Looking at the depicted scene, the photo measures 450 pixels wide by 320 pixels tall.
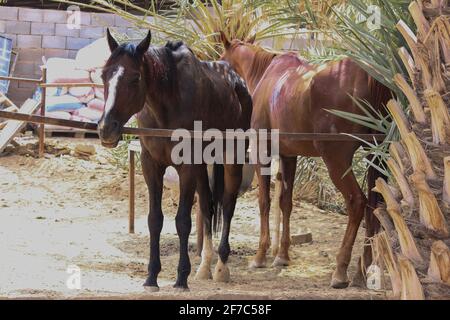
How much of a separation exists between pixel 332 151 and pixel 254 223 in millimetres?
3560

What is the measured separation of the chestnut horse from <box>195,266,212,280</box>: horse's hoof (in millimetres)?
827

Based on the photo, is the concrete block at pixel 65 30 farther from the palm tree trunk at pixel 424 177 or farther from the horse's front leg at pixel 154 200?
the palm tree trunk at pixel 424 177

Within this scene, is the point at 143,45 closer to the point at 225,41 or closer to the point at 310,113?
the point at 310,113

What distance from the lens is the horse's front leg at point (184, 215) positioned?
5580 mm

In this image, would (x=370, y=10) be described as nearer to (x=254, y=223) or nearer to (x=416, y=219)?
(x=416, y=219)

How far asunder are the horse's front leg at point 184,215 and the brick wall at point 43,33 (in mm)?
8634

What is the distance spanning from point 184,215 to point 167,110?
73 centimetres

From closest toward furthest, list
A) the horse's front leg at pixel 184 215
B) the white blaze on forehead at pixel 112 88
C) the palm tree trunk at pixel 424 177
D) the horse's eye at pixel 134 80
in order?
1. the palm tree trunk at pixel 424 177
2. the white blaze on forehead at pixel 112 88
3. the horse's eye at pixel 134 80
4. the horse's front leg at pixel 184 215

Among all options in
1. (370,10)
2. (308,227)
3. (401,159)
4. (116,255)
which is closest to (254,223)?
(308,227)

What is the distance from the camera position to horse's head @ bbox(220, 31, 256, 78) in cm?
784

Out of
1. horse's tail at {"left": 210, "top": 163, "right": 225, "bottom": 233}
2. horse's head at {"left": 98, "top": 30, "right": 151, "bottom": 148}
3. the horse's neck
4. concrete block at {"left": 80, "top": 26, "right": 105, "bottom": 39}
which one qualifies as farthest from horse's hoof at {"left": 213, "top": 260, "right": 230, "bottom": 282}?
concrete block at {"left": 80, "top": 26, "right": 105, "bottom": 39}

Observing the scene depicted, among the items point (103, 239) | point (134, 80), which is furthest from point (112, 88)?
point (103, 239)

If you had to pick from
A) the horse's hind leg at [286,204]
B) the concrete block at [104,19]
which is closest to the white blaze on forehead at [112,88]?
the horse's hind leg at [286,204]

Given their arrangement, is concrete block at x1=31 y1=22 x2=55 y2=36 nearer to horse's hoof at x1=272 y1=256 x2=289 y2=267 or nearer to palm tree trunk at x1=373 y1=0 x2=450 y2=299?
horse's hoof at x1=272 y1=256 x2=289 y2=267
